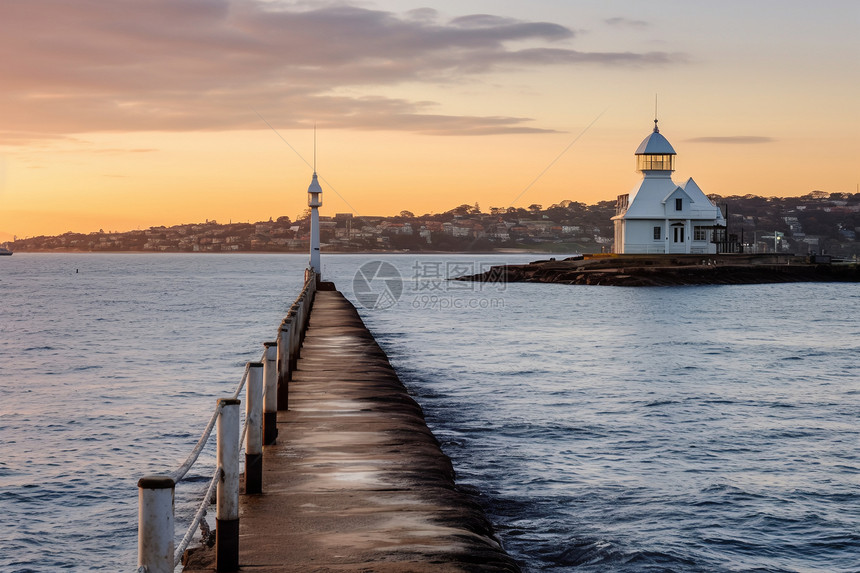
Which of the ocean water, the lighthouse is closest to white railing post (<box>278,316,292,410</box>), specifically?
the ocean water

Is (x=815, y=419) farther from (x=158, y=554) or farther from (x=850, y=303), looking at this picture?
(x=850, y=303)

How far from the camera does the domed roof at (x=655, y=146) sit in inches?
2990

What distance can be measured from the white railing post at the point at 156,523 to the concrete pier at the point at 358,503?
173cm

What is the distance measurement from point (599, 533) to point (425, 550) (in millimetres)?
3977

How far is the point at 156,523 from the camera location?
4.68m

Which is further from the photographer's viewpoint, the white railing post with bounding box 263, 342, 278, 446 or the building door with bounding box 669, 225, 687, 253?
the building door with bounding box 669, 225, 687, 253

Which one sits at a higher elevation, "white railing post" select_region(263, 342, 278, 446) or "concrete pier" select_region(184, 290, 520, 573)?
"white railing post" select_region(263, 342, 278, 446)

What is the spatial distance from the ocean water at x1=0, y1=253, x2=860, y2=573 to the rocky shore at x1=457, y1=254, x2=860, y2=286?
102 ft

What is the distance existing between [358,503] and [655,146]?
237ft

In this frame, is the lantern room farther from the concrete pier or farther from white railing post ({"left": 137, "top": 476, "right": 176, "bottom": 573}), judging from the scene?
white railing post ({"left": 137, "top": 476, "right": 176, "bottom": 573})

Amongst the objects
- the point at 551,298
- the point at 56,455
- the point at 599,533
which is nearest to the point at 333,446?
the point at 599,533

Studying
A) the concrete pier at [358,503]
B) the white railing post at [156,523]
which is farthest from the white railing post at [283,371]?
the white railing post at [156,523]

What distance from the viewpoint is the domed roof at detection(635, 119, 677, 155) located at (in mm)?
75938

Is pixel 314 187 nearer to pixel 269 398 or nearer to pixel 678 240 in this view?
pixel 678 240
